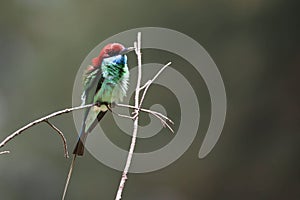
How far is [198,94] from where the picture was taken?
2.94 m

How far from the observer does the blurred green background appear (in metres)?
2.93

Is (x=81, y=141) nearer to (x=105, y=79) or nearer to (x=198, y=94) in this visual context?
(x=105, y=79)

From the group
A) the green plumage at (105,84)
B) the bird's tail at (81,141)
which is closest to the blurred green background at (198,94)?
the green plumage at (105,84)

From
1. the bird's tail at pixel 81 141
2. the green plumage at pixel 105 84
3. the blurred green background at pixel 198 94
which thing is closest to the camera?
the bird's tail at pixel 81 141

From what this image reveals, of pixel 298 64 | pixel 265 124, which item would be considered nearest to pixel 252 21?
pixel 298 64

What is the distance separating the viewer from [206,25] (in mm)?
2928

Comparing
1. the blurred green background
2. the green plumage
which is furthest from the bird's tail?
the blurred green background

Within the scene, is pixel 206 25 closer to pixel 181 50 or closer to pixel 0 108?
pixel 181 50

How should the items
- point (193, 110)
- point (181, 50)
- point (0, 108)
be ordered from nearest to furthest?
point (193, 110) < point (181, 50) < point (0, 108)

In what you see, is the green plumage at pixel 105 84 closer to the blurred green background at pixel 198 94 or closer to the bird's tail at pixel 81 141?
the bird's tail at pixel 81 141

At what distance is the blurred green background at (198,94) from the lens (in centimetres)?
293

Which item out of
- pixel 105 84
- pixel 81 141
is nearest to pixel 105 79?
pixel 105 84

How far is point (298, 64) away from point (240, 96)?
36 cm

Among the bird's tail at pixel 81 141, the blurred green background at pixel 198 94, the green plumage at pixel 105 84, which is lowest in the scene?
the bird's tail at pixel 81 141
